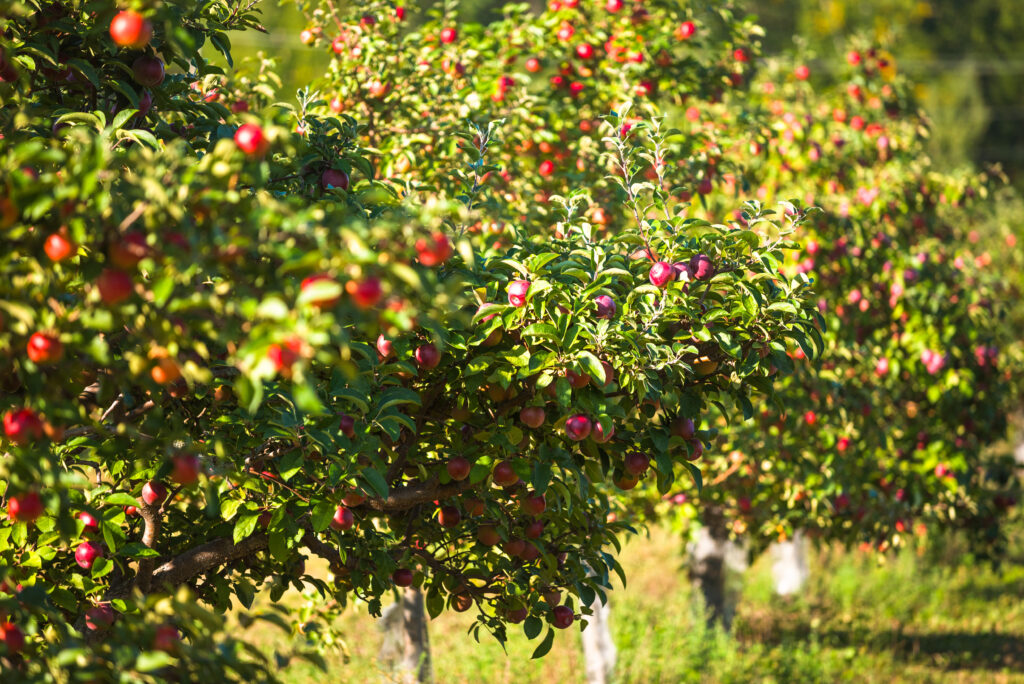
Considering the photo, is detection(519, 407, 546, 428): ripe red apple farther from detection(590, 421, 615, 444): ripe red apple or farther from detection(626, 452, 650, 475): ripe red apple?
detection(626, 452, 650, 475): ripe red apple

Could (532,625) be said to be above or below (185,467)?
below

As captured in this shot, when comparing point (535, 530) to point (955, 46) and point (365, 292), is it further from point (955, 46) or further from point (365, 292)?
point (955, 46)

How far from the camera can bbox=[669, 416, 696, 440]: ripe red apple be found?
8.52 ft

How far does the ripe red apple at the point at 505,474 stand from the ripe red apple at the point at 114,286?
1.23 metres

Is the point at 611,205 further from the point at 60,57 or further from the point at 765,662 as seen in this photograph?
the point at 765,662

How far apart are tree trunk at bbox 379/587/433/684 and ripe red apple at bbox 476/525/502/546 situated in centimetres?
191

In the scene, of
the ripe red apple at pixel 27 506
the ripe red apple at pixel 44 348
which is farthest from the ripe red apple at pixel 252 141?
the ripe red apple at pixel 27 506

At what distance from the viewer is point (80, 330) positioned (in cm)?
158

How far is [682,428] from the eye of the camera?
2600mm

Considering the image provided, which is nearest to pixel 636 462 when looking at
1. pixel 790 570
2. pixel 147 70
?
pixel 147 70

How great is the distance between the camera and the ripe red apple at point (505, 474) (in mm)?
2453

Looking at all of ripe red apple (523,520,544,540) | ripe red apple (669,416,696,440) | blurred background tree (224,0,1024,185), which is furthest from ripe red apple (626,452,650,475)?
blurred background tree (224,0,1024,185)

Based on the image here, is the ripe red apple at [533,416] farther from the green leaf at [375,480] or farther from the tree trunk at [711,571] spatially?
the tree trunk at [711,571]

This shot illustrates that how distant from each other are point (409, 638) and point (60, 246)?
3.65 metres
